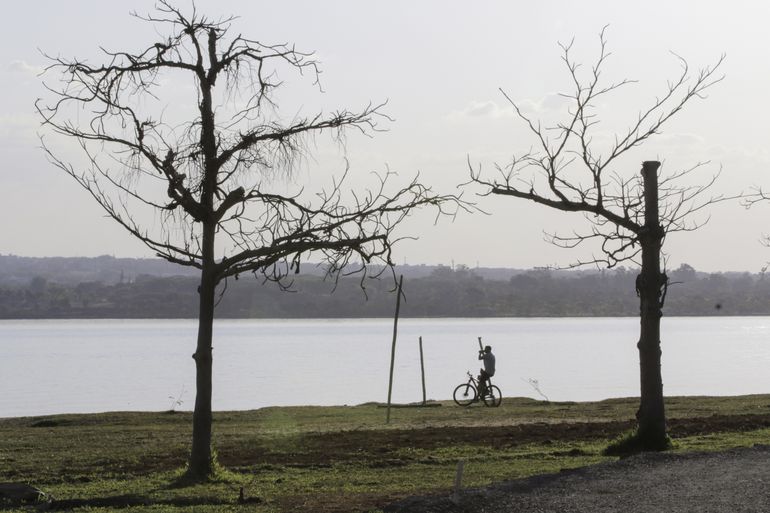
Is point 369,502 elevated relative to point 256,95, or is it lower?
lower

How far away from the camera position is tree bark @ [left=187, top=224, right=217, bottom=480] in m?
17.3

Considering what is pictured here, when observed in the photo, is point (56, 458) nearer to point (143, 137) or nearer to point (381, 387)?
point (143, 137)

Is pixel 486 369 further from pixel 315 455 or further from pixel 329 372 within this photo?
pixel 329 372

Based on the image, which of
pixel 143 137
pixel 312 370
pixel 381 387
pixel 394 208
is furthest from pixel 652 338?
pixel 312 370

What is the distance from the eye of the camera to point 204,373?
17.4 meters

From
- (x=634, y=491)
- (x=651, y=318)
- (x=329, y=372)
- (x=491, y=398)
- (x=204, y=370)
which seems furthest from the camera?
(x=329, y=372)

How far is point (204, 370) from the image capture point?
57.1 feet

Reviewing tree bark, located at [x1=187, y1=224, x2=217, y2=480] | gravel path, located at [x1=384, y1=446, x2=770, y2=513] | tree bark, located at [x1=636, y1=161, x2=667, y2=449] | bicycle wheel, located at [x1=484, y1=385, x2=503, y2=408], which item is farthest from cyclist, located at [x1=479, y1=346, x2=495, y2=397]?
gravel path, located at [x1=384, y1=446, x2=770, y2=513]

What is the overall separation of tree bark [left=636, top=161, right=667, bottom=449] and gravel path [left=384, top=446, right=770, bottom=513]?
246 cm

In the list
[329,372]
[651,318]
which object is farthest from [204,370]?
[329,372]

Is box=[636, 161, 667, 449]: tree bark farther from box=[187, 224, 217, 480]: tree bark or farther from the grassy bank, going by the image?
box=[187, 224, 217, 480]: tree bark

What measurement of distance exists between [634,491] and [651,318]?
5.65 meters

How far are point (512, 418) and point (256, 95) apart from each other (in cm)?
1511

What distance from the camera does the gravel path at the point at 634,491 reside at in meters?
13.1
